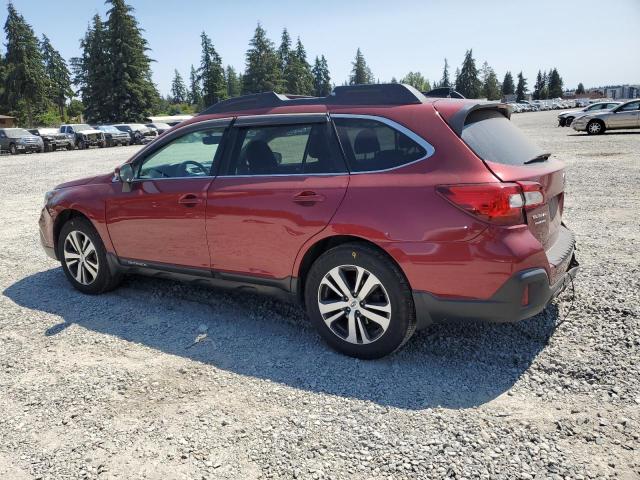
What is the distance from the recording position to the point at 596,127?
24.7 metres

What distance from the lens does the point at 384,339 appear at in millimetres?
3500

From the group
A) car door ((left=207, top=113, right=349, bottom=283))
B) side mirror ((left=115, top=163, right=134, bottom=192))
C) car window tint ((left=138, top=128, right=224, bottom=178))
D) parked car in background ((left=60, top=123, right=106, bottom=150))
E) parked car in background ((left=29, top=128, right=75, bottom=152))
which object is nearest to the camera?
car door ((left=207, top=113, right=349, bottom=283))

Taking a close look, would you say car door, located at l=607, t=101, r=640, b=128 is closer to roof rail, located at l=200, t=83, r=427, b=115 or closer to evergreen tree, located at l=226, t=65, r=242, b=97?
roof rail, located at l=200, t=83, r=427, b=115

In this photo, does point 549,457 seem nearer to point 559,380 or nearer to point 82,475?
point 559,380

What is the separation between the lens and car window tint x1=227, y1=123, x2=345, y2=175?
3732 millimetres

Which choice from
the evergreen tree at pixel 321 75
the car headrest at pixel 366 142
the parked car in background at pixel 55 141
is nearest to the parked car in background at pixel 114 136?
the parked car in background at pixel 55 141

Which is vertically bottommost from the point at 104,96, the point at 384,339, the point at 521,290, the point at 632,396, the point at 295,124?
the point at 632,396

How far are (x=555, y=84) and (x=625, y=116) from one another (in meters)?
126

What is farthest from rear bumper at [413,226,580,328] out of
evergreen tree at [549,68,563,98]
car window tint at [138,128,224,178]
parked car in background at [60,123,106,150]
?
evergreen tree at [549,68,563,98]

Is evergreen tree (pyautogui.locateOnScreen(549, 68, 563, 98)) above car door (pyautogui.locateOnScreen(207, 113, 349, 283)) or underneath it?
above

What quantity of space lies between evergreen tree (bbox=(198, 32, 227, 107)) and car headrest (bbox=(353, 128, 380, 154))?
99329mm

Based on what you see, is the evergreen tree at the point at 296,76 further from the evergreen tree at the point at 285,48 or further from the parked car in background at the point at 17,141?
the parked car in background at the point at 17,141

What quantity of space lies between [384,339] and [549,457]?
4.06 feet

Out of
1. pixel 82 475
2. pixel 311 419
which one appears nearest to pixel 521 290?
pixel 311 419
